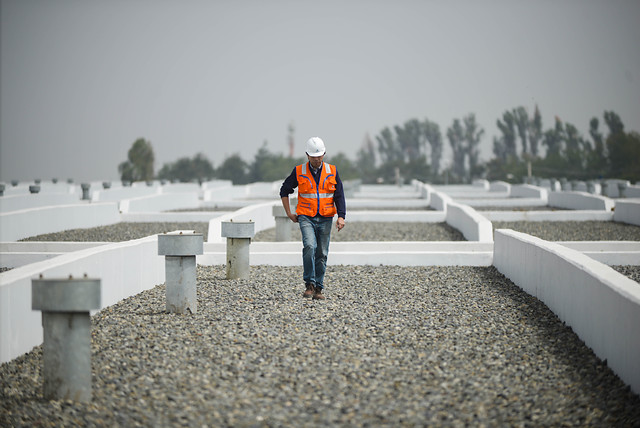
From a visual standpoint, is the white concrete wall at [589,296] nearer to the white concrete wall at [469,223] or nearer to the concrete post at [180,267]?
the concrete post at [180,267]

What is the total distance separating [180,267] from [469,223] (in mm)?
12256

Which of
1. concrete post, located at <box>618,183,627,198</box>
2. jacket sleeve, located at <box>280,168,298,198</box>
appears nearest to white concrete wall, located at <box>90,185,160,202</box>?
concrete post, located at <box>618,183,627,198</box>

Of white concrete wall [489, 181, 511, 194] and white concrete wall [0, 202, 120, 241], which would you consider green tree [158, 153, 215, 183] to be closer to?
white concrete wall [489, 181, 511, 194]

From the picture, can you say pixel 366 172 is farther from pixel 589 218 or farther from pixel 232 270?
pixel 232 270

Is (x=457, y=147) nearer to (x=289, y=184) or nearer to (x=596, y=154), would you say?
(x=596, y=154)

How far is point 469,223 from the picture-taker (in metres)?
20.5

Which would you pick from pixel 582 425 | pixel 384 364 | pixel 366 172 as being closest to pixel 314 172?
pixel 384 364

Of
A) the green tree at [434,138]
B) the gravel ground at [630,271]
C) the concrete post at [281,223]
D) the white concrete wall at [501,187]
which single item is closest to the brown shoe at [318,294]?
the gravel ground at [630,271]

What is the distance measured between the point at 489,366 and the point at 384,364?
0.89 meters

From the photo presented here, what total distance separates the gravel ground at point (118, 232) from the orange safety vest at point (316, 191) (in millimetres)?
9752

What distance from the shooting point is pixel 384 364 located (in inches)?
279

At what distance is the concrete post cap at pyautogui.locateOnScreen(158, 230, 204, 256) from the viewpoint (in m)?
9.30

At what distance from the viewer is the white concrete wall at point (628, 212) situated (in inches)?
950

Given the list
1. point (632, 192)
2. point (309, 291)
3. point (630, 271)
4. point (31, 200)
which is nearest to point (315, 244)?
point (309, 291)
